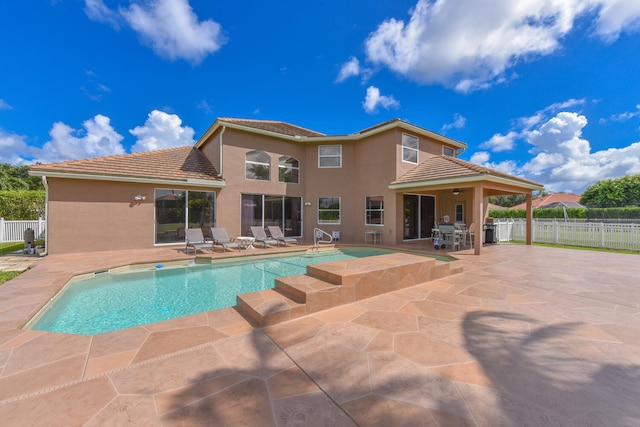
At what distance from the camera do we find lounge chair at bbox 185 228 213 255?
10309 mm

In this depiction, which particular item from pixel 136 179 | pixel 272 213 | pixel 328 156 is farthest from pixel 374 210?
pixel 136 179

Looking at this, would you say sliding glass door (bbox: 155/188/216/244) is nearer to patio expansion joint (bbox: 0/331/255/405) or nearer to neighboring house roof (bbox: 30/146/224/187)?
neighboring house roof (bbox: 30/146/224/187)

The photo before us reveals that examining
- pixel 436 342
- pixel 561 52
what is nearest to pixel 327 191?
pixel 436 342

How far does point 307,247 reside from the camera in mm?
12000

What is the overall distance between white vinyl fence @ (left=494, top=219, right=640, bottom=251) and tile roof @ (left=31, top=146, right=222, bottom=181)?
16.8m

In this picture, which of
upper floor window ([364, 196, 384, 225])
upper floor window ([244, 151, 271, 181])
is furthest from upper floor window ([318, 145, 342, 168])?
upper floor window ([244, 151, 271, 181])

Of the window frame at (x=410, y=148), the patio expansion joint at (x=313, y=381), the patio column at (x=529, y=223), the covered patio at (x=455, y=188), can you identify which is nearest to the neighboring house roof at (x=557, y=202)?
the covered patio at (x=455, y=188)

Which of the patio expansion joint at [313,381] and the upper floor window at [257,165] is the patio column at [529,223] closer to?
the upper floor window at [257,165]

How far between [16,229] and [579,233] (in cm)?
2969

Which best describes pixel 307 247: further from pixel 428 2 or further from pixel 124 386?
pixel 428 2

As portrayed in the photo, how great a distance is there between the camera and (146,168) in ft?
38.4

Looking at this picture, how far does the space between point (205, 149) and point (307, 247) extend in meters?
9.22

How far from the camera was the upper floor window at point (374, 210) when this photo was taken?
13.8 metres

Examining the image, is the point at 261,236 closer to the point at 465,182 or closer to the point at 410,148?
the point at 410,148
